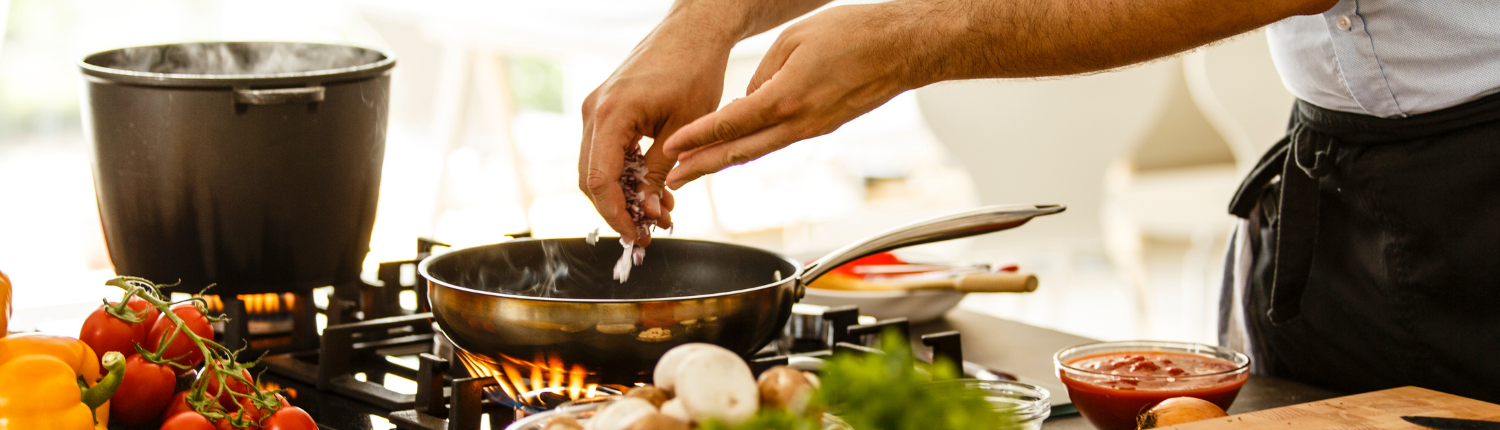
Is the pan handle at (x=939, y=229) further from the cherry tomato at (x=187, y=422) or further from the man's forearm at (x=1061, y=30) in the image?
→ the cherry tomato at (x=187, y=422)

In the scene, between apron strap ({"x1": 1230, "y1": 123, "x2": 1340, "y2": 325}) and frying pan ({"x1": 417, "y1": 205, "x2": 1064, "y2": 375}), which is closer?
frying pan ({"x1": 417, "y1": 205, "x2": 1064, "y2": 375})

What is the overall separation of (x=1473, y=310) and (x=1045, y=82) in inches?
62.0

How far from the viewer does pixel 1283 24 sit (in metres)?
1.20

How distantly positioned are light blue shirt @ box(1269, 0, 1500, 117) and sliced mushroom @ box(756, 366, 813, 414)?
2.55 feet

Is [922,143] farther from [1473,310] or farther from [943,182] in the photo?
[1473,310]

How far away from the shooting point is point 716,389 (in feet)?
1.83

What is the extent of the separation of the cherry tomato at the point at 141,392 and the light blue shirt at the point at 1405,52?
1.06m

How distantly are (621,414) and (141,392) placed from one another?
50cm

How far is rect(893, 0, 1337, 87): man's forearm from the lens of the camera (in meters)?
0.87

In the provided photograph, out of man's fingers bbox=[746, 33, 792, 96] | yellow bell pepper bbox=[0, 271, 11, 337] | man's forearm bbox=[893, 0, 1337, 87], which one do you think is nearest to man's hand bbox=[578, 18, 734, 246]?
man's fingers bbox=[746, 33, 792, 96]

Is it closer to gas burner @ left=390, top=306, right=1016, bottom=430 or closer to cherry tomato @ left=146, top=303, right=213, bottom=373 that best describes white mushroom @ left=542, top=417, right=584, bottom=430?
gas burner @ left=390, top=306, right=1016, bottom=430

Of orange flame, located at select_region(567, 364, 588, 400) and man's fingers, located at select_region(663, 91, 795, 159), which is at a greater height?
man's fingers, located at select_region(663, 91, 795, 159)

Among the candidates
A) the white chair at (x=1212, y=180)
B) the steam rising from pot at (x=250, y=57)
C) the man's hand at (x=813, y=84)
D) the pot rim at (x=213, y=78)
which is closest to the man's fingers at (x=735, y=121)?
the man's hand at (x=813, y=84)

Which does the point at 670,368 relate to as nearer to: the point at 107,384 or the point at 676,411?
the point at 676,411
